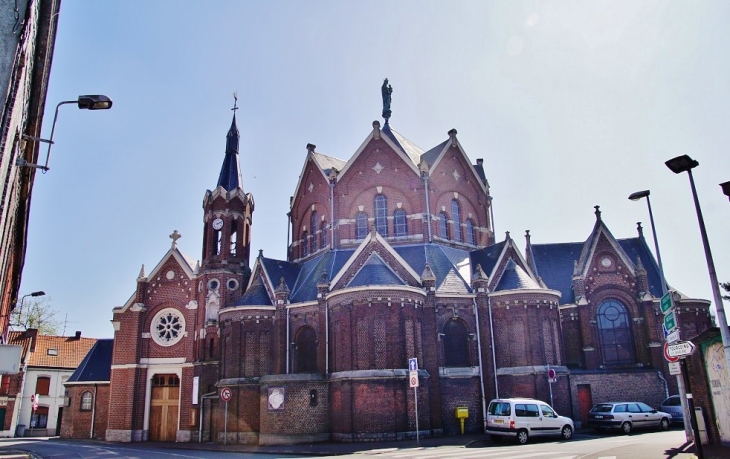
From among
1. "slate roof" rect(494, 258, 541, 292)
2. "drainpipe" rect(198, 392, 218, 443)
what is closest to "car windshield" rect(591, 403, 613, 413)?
"slate roof" rect(494, 258, 541, 292)

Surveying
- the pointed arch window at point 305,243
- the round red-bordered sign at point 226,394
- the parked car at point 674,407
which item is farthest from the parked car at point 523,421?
the pointed arch window at point 305,243

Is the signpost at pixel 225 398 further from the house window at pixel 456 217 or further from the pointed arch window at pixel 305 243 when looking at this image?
the house window at pixel 456 217

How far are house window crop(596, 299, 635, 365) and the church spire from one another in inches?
1008

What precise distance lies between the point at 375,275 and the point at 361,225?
7.90 metres

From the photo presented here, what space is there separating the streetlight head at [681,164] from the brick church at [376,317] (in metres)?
16.3

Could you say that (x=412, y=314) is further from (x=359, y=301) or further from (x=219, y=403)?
(x=219, y=403)

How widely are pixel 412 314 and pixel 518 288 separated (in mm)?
6521

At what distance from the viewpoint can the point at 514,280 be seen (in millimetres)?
33094

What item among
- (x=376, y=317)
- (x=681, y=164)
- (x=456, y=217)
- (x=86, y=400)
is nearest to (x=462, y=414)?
(x=376, y=317)

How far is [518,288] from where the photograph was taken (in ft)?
106

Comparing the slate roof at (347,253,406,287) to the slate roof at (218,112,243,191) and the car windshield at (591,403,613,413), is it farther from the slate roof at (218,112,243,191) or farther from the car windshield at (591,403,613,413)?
the slate roof at (218,112,243,191)

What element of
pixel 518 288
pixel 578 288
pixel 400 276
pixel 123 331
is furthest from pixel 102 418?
pixel 578 288

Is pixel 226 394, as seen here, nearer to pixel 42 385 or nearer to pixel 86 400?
pixel 86 400

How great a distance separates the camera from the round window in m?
38.4
